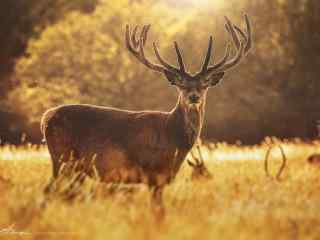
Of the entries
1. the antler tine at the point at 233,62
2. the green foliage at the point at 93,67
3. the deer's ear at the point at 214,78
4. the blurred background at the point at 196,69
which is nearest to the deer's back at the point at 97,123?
the deer's ear at the point at 214,78

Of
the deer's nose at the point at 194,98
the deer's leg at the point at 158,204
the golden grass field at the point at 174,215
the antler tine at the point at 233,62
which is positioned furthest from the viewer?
the antler tine at the point at 233,62

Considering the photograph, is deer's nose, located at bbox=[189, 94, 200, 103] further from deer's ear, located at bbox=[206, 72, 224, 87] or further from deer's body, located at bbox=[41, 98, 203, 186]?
deer's ear, located at bbox=[206, 72, 224, 87]

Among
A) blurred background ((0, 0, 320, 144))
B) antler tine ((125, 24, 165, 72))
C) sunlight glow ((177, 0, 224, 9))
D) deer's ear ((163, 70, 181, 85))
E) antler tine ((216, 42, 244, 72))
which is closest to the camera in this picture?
deer's ear ((163, 70, 181, 85))

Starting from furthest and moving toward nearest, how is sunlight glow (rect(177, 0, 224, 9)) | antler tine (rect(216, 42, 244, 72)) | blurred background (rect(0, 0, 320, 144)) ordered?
sunlight glow (rect(177, 0, 224, 9))
blurred background (rect(0, 0, 320, 144))
antler tine (rect(216, 42, 244, 72))

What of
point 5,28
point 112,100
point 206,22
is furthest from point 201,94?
point 5,28

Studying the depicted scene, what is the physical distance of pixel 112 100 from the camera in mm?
27578

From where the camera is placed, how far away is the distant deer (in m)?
7.88

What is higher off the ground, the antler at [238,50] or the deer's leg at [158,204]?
the antler at [238,50]

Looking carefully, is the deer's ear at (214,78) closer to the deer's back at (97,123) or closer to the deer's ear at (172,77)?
the deer's ear at (172,77)

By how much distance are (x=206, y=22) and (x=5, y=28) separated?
1132cm

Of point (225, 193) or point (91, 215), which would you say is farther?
point (225, 193)

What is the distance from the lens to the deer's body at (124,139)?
25.9 ft

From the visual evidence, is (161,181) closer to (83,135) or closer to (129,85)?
(83,135)
